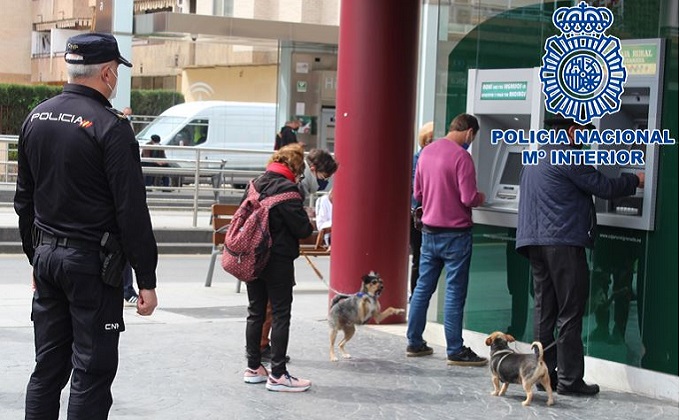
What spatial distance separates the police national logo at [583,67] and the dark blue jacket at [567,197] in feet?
2.26

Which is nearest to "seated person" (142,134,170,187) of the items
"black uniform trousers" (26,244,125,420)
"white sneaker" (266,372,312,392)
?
"white sneaker" (266,372,312,392)

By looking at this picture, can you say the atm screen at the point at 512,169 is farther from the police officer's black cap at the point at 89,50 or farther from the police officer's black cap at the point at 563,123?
the police officer's black cap at the point at 89,50

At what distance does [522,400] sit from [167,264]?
8.16 meters

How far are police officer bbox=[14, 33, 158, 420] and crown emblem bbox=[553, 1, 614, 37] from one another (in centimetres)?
381

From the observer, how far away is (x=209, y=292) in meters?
12.3

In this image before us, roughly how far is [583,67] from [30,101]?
2486cm

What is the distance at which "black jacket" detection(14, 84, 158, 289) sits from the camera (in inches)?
192

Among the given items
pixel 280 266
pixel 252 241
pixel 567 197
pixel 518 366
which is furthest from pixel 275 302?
pixel 567 197

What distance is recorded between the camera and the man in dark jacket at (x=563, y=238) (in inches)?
283

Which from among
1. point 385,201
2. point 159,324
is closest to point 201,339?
point 159,324

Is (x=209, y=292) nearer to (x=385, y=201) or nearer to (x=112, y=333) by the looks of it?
(x=385, y=201)

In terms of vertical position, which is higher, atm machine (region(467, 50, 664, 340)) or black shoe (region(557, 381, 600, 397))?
atm machine (region(467, 50, 664, 340))

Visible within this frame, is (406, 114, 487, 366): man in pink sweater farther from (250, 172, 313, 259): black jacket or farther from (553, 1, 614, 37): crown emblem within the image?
(250, 172, 313, 259): black jacket

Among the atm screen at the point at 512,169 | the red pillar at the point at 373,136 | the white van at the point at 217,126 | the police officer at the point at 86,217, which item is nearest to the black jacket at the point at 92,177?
the police officer at the point at 86,217
